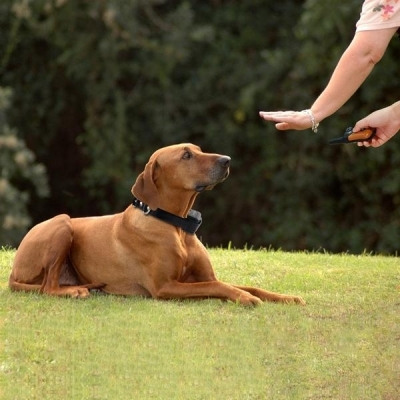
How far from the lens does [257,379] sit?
5.76 m

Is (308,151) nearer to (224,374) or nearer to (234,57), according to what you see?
(234,57)

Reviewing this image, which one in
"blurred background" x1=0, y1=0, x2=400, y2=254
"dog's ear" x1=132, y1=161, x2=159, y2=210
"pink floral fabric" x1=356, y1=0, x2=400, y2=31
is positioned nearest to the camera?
"pink floral fabric" x1=356, y1=0, x2=400, y2=31

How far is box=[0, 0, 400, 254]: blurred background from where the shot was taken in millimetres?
15672

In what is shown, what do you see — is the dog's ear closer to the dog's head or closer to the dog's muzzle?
the dog's head

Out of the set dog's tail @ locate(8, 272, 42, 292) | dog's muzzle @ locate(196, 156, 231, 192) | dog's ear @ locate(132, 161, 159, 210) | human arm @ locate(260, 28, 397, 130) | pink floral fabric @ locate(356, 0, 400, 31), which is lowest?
dog's tail @ locate(8, 272, 42, 292)

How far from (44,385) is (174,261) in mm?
1741

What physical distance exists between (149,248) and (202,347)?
1.24m

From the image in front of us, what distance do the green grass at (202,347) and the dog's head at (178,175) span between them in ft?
2.12

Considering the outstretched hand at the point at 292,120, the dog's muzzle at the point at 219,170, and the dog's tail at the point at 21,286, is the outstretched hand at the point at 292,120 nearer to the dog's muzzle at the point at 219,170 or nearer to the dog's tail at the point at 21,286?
the dog's muzzle at the point at 219,170

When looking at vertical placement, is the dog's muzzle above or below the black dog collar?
above

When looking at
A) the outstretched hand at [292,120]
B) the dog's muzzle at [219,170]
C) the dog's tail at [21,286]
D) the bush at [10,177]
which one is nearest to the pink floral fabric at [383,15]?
the outstretched hand at [292,120]

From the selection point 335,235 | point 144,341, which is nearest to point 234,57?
point 335,235

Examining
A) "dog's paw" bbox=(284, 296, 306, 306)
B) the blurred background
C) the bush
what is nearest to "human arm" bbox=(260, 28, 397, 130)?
"dog's paw" bbox=(284, 296, 306, 306)

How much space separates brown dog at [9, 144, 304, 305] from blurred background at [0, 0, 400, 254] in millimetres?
7597
